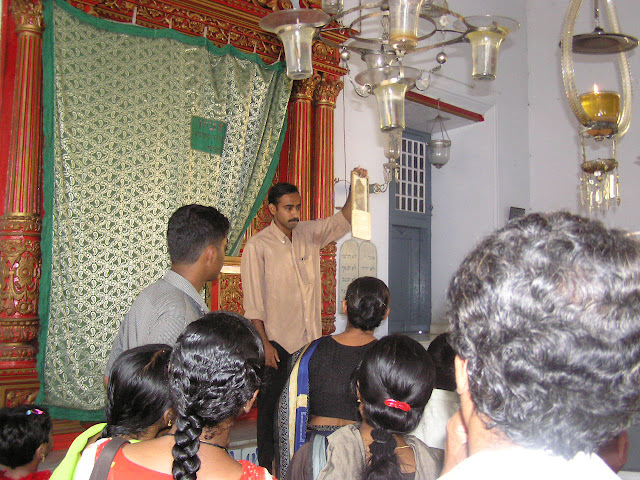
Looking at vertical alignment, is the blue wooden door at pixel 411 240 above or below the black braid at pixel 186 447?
above

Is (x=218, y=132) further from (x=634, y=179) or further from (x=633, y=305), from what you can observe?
(x=634, y=179)

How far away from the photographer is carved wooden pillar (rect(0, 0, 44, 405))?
3.22m

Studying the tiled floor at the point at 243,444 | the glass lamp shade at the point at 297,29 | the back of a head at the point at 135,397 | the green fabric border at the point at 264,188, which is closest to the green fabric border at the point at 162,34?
the green fabric border at the point at 264,188

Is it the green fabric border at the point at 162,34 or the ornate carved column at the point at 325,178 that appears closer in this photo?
the green fabric border at the point at 162,34

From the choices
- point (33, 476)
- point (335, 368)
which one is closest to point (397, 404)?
point (335, 368)

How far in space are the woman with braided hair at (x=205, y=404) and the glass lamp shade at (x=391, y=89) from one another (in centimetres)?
167

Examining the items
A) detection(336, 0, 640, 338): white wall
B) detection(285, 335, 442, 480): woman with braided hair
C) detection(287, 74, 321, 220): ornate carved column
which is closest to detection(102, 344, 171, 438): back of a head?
detection(285, 335, 442, 480): woman with braided hair

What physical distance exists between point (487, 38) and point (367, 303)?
123 cm

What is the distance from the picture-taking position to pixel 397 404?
1.52m

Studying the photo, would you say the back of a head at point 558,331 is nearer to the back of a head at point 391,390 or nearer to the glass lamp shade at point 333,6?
the back of a head at point 391,390

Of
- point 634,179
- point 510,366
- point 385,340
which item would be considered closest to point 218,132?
point 385,340

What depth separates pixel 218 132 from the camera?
416cm

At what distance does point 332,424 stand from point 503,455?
164 cm

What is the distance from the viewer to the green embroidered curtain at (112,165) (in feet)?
11.3
